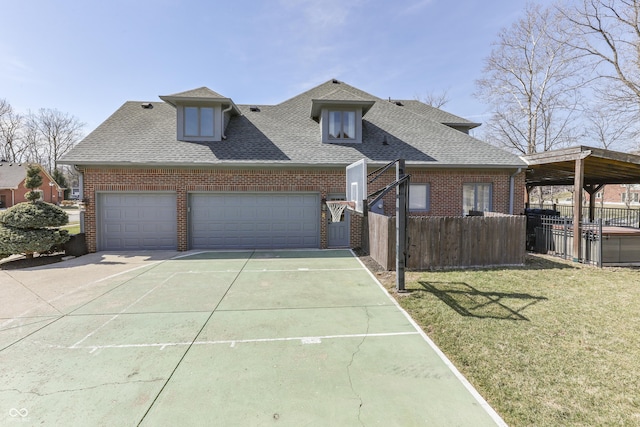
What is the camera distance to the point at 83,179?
11.0 meters

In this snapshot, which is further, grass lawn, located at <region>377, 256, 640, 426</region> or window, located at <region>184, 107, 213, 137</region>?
window, located at <region>184, 107, 213, 137</region>

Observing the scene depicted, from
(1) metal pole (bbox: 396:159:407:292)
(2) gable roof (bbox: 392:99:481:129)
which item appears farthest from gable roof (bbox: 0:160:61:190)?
(1) metal pole (bbox: 396:159:407:292)

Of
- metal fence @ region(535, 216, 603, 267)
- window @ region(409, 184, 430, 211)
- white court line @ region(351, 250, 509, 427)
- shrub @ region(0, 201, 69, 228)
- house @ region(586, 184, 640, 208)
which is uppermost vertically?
house @ region(586, 184, 640, 208)

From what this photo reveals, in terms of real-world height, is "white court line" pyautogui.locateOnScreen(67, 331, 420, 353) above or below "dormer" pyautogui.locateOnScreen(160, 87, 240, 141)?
below

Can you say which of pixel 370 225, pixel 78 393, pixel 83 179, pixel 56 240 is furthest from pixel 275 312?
pixel 83 179

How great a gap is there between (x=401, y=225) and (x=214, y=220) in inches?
312

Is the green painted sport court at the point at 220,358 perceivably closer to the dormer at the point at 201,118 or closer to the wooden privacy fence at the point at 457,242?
the wooden privacy fence at the point at 457,242

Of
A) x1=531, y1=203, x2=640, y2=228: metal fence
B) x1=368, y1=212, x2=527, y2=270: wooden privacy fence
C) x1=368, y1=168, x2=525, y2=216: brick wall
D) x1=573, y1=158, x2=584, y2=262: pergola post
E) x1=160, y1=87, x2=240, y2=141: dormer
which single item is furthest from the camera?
x1=531, y1=203, x2=640, y2=228: metal fence

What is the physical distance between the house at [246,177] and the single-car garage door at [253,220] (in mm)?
40

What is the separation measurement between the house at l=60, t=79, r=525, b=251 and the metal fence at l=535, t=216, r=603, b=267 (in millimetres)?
1712

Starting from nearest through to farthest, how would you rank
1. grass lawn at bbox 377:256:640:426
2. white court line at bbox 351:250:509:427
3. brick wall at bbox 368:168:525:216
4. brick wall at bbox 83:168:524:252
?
white court line at bbox 351:250:509:427
grass lawn at bbox 377:256:640:426
brick wall at bbox 83:168:524:252
brick wall at bbox 368:168:525:216

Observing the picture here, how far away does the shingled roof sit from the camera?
11344 millimetres

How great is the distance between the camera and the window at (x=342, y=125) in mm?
12922

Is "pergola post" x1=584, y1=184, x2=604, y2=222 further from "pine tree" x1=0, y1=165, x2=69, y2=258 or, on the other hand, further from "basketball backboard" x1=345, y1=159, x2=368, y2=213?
"pine tree" x1=0, y1=165, x2=69, y2=258
